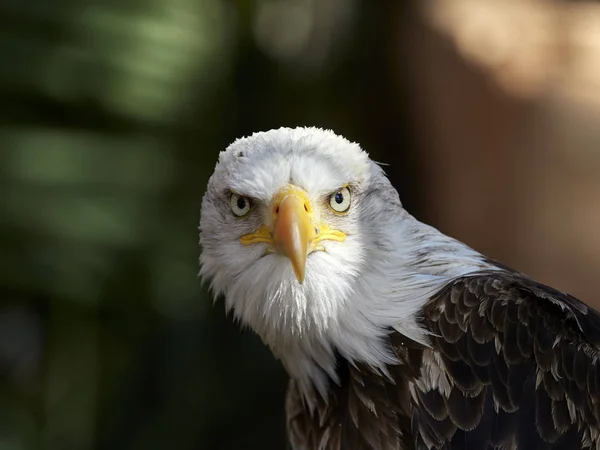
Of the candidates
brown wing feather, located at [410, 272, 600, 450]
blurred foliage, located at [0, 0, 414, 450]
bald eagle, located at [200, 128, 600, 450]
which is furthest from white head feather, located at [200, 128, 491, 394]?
blurred foliage, located at [0, 0, 414, 450]

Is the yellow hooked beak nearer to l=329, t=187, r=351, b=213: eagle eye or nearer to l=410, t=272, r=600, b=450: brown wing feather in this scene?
l=329, t=187, r=351, b=213: eagle eye

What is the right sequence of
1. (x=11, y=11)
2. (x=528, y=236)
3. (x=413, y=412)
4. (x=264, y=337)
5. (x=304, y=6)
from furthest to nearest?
1. (x=304, y=6)
2. (x=528, y=236)
3. (x=11, y=11)
4. (x=264, y=337)
5. (x=413, y=412)

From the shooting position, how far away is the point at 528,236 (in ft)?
16.3

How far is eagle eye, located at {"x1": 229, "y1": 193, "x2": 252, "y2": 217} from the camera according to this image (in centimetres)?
226

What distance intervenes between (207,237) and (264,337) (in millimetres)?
326

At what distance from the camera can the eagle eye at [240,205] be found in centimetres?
226

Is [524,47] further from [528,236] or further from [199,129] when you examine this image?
[199,129]

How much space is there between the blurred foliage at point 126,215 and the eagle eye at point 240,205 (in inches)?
73.1

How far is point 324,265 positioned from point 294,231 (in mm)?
151

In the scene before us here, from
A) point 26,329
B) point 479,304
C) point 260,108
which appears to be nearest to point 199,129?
point 260,108

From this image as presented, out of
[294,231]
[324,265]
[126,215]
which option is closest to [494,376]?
[324,265]

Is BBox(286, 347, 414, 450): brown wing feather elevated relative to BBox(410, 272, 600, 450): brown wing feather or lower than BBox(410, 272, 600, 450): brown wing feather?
lower

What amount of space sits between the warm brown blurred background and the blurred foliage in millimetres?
10

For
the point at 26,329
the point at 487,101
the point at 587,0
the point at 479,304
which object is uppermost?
the point at 587,0
